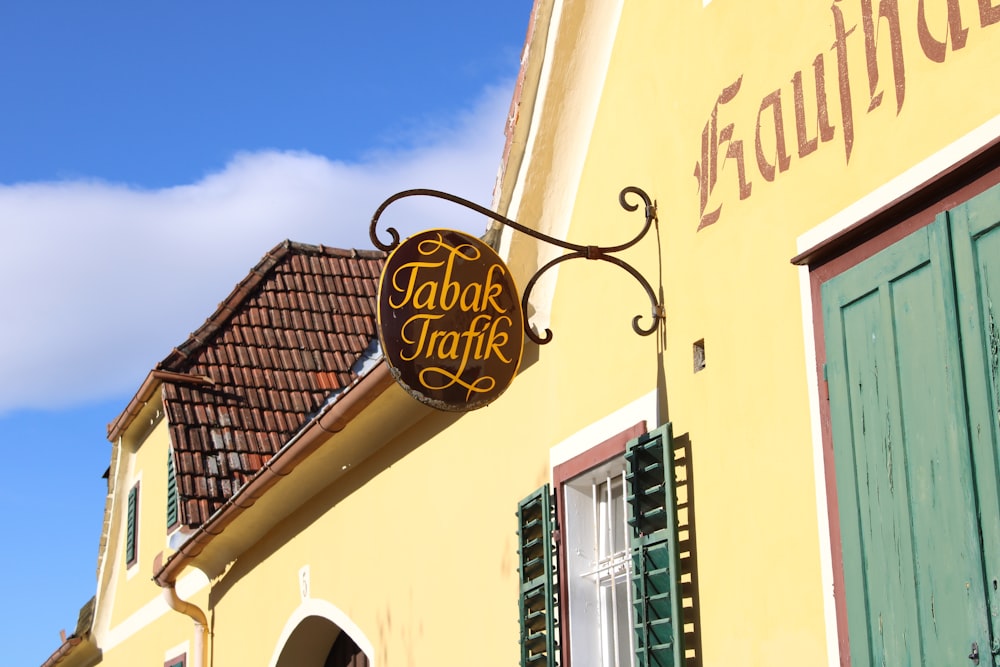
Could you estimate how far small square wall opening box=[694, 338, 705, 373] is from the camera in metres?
5.43

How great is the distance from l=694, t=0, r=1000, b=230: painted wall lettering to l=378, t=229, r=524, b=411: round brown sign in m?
0.92

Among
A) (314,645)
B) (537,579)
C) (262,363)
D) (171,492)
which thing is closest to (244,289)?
(262,363)

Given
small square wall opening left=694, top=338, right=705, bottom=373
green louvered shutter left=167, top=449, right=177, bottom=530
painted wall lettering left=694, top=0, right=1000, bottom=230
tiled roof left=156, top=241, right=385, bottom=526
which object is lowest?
small square wall opening left=694, top=338, right=705, bottom=373

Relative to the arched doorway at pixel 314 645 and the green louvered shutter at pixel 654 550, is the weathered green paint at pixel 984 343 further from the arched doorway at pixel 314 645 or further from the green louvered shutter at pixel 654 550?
the arched doorway at pixel 314 645

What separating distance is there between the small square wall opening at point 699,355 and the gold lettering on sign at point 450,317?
30.8 inches

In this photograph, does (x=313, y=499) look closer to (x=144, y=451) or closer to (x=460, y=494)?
Answer: (x=460, y=494)

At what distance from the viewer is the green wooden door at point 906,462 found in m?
3.75

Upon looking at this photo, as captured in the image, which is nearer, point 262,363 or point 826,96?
point 826,96

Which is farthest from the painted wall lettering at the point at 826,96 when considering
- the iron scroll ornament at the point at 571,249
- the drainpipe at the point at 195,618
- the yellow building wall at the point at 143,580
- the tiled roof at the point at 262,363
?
the yellow building wall at the point at 143,580

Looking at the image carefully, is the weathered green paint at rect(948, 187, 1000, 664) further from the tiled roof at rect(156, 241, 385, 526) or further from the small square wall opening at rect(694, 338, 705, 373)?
the tiled roof at rect(156, 241, 385, 526)

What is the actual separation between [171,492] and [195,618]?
1.57 m

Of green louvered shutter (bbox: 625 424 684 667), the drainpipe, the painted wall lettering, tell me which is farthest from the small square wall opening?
the drainpipe

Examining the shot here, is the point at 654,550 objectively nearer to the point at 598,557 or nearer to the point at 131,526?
the point at 598,557

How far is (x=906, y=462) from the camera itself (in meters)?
4.02
